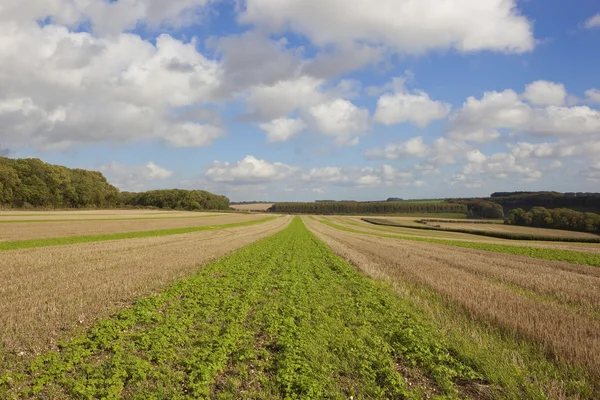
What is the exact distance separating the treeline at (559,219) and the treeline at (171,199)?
140 meters

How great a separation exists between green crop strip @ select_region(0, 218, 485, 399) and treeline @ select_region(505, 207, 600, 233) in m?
98.3

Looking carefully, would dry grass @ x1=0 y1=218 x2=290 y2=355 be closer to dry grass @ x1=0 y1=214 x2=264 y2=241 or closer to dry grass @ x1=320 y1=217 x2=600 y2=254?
dry grass @ x1=0 y1=214 x2=264 y2=241

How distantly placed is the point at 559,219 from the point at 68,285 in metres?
113

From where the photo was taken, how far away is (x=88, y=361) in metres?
7.27

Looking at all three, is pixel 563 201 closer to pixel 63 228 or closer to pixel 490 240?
pixel 490 240

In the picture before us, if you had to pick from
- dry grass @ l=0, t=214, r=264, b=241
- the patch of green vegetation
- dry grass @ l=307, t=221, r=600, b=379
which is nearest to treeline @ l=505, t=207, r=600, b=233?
dry grass @ l=307, t=221, r=600, b=379

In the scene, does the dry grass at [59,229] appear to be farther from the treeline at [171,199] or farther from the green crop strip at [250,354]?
the treeline at [171,199]

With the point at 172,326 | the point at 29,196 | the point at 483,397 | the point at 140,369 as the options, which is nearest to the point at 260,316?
the point at 172,326

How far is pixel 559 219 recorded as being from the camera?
92.7m

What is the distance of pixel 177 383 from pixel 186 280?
10.1 metres

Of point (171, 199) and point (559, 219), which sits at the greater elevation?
point (171, 199)

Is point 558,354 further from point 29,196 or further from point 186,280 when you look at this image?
point 29,196

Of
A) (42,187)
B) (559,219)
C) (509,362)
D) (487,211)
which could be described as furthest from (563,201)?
(42,187)

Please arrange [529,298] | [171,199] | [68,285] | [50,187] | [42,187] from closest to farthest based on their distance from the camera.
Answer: [529,298] → [68,285] → [42,187] → [50,187] → [171,199]
